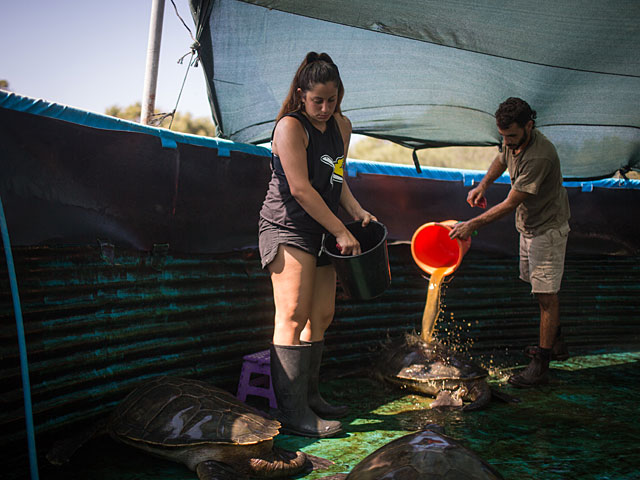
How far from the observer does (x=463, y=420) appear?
329 centimetres

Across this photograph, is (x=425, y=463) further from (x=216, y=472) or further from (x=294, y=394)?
(x=294, y=394)

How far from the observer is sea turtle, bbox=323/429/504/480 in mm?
1637

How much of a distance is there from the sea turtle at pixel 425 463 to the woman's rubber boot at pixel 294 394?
3.43 feet

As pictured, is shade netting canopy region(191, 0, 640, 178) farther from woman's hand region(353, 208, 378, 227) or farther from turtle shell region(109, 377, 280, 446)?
turtle shell region(109, 377, 280, 446)

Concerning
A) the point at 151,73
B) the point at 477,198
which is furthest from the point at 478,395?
the point at 151,73

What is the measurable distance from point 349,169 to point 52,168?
7.47 ft

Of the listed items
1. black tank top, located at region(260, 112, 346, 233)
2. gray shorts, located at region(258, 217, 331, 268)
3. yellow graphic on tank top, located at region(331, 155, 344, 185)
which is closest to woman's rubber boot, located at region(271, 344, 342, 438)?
gray shorts, located at region(258, 217, 331, 268)

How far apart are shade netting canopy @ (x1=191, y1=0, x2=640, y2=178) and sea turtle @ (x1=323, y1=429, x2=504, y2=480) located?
2629mm

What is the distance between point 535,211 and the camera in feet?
13.7

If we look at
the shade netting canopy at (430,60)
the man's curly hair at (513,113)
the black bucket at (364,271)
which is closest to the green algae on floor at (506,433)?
the black bucket at (364,271)

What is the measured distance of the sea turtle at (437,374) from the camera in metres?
3.61

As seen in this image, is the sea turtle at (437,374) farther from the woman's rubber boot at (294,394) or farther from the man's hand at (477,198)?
the man's hand at (477,198)

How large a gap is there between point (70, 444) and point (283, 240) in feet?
4.78

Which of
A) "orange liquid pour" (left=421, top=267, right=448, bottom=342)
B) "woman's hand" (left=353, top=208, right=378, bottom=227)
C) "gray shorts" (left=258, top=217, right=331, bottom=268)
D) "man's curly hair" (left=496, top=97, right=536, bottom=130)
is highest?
"man's curly hair" (left=496, top=97, right=536, bottom=130)
